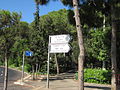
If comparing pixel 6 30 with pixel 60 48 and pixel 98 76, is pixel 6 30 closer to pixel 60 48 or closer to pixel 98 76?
pixel 60 48

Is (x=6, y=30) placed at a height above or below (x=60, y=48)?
above

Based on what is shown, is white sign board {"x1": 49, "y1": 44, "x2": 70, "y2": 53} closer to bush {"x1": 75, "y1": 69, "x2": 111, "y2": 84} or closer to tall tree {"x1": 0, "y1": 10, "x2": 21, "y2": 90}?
tall tree {"x1": 0, "y1": 10, "x2": 21, "y2": 90}

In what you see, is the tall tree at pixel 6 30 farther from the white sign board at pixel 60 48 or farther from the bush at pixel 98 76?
the bush at pixel 98 76

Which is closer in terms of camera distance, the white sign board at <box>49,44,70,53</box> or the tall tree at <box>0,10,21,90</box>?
the tall tree at <box>0,10,21,90</box>

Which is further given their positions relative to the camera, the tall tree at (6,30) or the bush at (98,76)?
the bush at (98,76)

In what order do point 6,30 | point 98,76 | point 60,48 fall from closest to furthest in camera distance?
point 6,30
point 60,48
point 98,76

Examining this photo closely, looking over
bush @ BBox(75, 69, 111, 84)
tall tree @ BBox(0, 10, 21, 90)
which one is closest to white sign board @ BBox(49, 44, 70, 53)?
tall tree @ BBox(0, 10, 21, 90)

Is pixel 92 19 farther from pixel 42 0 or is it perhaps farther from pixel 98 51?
pixel 98 51

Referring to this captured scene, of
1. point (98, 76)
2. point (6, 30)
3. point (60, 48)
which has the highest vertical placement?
point (6, 30)

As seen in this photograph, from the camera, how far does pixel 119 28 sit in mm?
11500

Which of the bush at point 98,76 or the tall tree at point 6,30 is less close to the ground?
the tall tree at point 6,30

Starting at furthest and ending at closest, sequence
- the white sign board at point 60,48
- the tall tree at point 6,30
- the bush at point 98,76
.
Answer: the bush at point 98,76 → the white sign board at point 60,48 → the tall tree at point 6,30

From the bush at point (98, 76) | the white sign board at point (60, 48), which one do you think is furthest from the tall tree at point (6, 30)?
the bush at point (98, 76)

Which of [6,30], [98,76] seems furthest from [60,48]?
[98,76]
